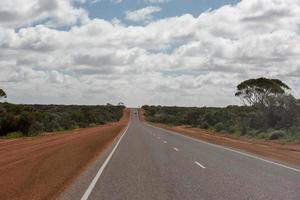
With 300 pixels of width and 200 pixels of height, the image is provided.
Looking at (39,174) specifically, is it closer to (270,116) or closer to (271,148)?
(271,148)

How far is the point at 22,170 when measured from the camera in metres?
17.0

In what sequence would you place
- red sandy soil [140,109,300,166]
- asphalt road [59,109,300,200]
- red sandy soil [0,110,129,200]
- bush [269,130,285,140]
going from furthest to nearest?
bush [269,130,285,140]
red sandy soil [140,109,300,166]
red sandy soil [0,110,129,200]
asphalt road [59,109,300,200]

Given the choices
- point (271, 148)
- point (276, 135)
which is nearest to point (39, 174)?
point (271, 148)

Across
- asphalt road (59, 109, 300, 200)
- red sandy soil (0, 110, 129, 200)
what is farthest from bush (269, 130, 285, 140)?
red sandy soil (0, 110, 129, 200)

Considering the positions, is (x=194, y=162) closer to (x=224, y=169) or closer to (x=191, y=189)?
(x=224, y=169)

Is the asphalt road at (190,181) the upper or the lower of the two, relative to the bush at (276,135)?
lower

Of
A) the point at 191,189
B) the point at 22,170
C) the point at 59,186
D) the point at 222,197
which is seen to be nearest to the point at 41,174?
the point at 22,170

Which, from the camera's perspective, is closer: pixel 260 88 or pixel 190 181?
pixel 190 181

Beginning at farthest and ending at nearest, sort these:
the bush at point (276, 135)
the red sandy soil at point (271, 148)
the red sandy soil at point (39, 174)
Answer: the bush at point (276, 135) → the red sandy soil at point (271, 148) → the red sandy soil at point (39, 174)

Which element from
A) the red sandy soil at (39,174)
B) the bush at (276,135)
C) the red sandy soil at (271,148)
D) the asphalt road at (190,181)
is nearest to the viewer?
the asphalt road at (190,181)

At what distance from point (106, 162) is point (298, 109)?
32.5m

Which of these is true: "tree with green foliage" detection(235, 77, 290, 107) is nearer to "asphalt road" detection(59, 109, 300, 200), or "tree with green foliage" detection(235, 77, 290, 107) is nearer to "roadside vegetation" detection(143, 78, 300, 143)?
"roadside vegetation" detection(143, 78, 300, 143)

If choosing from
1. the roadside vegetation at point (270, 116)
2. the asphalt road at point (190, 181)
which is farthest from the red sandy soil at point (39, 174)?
the roadside vegetation at point (270, 116)

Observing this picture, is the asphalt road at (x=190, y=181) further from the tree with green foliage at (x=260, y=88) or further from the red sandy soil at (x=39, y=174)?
the tree with green foliage at (x=260, y=88)
